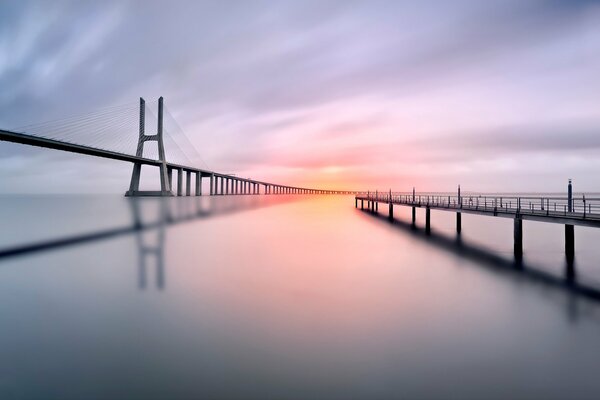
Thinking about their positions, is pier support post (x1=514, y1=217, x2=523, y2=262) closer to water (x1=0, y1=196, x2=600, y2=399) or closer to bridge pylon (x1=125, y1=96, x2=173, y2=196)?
water (x1=0, y1=196, x2=600, y2=399)

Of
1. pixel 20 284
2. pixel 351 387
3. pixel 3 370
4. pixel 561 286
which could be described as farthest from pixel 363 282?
pixel 20 284

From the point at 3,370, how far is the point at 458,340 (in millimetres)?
9181

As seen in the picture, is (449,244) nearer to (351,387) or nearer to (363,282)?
(363,282)

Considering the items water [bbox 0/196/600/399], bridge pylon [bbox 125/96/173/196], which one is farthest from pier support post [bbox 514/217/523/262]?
bridge pylon [bbox 125/96/173/196]

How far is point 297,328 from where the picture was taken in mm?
8445

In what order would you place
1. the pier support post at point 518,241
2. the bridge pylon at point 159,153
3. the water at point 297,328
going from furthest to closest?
the bridge pylon at point 159,153
the pier support post at point 518,241
the water at point 297,328

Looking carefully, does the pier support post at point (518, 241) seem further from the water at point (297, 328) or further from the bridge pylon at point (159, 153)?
the bridge pylon at point (159, 153)

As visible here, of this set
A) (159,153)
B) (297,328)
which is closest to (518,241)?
(297,328)

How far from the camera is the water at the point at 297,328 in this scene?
5.84 metres

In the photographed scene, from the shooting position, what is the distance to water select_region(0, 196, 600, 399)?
584 centimetres

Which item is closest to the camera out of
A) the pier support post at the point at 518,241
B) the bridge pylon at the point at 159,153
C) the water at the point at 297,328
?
the water at the point at 297,328

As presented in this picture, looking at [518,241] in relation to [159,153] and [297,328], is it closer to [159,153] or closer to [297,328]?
[297,328]

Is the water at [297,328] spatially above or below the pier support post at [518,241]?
below

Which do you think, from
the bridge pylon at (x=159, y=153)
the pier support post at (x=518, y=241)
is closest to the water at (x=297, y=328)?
the pier support post at (x=518, y=241)
